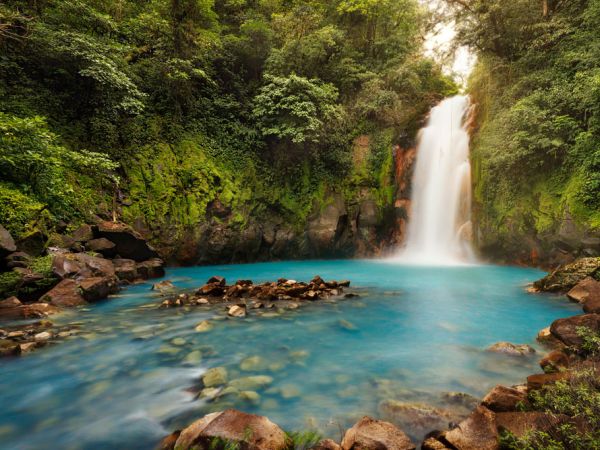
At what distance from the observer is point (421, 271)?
11.9m

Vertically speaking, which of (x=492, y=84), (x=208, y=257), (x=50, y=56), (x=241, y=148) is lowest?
(x=208, y=257)

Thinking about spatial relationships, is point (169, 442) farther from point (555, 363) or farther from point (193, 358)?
point (555, 363)

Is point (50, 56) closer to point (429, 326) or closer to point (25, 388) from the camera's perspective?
point (25, 388)

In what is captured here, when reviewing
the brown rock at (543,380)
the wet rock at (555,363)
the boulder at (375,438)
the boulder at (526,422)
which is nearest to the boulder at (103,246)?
the boulder at (375,438)

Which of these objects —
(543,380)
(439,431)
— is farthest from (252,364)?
(543,380)

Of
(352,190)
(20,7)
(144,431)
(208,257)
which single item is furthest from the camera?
(352,190)

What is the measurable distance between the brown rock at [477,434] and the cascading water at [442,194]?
12861 millimetres

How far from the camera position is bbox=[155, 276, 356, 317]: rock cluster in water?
6.66 meters

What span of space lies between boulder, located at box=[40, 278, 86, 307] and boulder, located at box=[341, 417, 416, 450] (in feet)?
20.1

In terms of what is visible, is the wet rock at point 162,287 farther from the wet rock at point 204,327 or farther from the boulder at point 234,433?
the boulder at point 234,433

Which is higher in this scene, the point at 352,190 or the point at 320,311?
the point at 352,190

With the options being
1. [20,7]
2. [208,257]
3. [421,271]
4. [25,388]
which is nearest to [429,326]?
[25,388]

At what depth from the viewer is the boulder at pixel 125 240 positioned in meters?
9.37

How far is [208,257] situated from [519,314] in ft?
35.3
